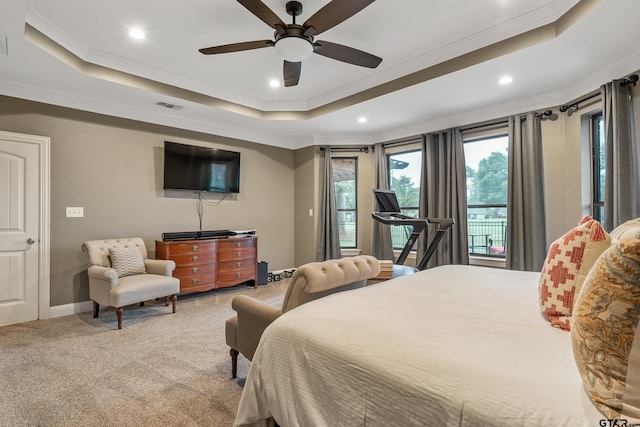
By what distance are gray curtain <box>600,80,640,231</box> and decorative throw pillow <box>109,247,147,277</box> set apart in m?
5.04

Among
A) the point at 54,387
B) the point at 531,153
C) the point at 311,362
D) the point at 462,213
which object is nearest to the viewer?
the point at 311,362

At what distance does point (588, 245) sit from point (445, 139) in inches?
150

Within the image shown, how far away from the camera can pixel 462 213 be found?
450 centimetres

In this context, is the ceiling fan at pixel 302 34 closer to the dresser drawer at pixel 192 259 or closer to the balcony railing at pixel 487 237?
the dresser drawer at pixel 192 259

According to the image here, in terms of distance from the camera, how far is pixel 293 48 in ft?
8.34

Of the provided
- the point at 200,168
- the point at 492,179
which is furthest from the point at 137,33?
the point at 492,179

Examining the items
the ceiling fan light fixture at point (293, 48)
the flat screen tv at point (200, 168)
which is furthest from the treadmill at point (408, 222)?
the flat screen tv at point (200, 168)

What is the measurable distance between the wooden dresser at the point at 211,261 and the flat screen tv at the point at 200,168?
2.94 feet

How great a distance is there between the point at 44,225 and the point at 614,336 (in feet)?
15.7

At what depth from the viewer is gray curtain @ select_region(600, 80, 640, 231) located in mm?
2869

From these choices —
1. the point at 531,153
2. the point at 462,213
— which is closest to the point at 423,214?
the point at 462,213

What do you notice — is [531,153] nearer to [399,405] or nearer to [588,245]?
[588,245]

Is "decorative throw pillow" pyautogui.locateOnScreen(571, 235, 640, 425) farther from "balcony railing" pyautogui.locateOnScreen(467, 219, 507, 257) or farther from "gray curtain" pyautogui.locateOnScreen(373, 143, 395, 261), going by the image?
"gray curtain" pyautogui.locateOnScreen(373, 143, 395, 261)

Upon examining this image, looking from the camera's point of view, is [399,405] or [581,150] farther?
[581,150]
